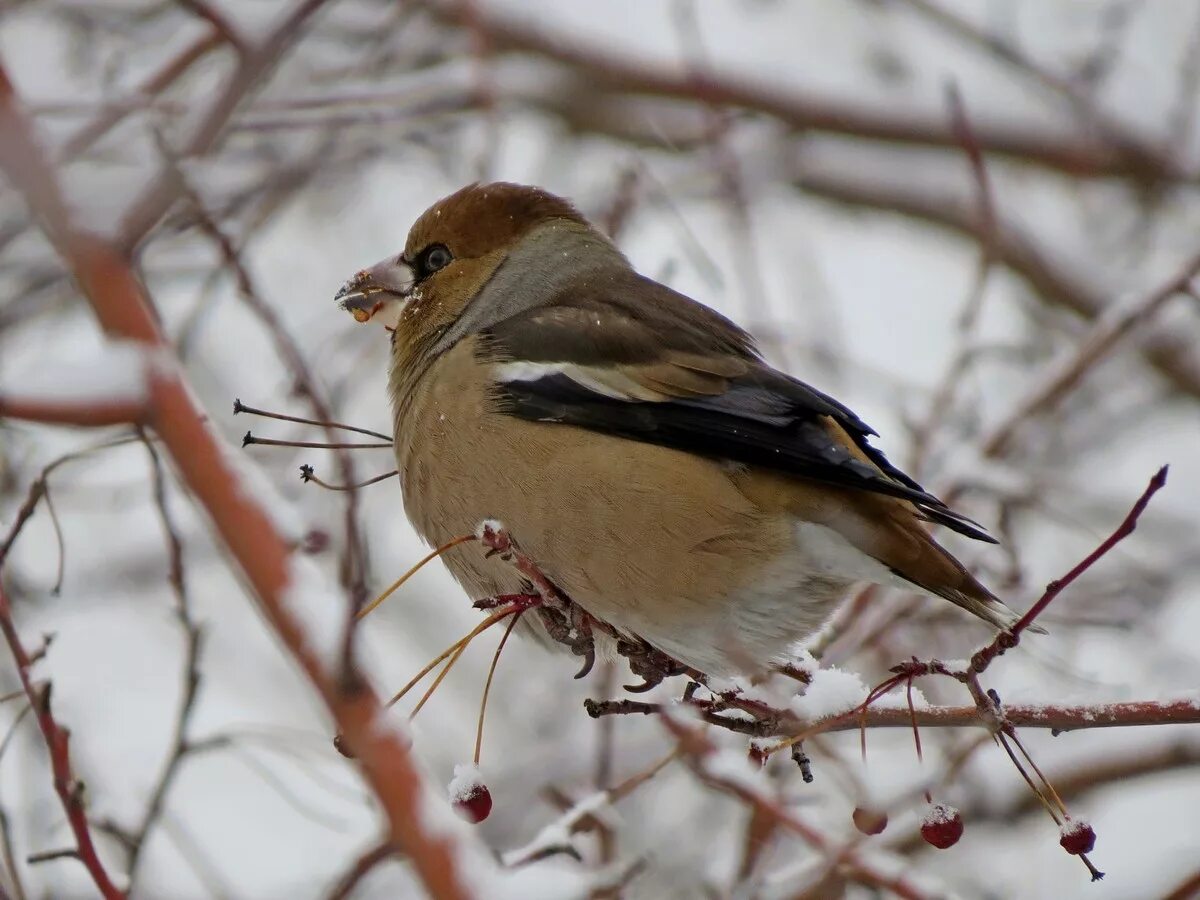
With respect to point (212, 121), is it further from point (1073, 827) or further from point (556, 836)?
point (1073, 827)

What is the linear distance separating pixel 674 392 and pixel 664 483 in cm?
31

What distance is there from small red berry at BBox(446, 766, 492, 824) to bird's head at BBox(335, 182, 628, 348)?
1.74 meters

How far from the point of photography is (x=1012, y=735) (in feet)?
6.97

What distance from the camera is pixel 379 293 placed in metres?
4.32

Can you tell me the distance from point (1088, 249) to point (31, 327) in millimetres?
6152

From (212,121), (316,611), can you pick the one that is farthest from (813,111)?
(316,611)

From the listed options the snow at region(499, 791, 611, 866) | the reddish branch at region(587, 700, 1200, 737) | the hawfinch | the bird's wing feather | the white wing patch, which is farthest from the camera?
the white wing patch

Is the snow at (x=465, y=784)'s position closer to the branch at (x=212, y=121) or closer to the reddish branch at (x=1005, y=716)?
the reddish branch at (x=1005, y=716)

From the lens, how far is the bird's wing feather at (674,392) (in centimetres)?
338

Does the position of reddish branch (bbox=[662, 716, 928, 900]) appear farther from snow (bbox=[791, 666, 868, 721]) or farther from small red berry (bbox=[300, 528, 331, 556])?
small red berry (bbox=[300, 528, 331, 556])

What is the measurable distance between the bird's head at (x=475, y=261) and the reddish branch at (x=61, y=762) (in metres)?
1.83

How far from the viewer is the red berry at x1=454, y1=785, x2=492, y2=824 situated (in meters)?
2.70

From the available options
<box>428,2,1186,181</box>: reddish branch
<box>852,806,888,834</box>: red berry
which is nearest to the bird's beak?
<box>852,806,888,834</box>: red berry

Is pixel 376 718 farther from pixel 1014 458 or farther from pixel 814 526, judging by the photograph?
pixel 1014 458
